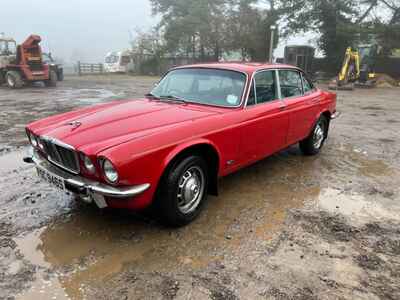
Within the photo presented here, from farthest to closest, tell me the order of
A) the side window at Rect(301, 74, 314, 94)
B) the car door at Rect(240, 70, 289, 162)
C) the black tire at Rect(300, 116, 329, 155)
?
the black tire at Rect(300, 116, 329, 155) < the side window at Rect(301, 74, 314, 94) < the car door at Rect(240, 70, 289, 162)

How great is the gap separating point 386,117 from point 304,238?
845 cm

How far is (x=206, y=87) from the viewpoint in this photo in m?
4.17

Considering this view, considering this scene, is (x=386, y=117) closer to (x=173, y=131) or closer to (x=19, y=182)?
(x=173, y=131)

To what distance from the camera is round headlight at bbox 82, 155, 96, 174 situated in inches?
111

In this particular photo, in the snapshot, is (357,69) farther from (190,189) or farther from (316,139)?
(190,189)

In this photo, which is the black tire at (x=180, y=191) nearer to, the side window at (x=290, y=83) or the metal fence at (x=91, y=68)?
the side window at (x=290, y=83)

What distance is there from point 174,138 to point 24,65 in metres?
16.7

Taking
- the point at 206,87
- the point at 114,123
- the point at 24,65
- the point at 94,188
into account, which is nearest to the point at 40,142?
the point at 114,123

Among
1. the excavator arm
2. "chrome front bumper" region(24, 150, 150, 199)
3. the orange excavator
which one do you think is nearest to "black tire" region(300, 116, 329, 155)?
"chrome front bumper" region(24, 150, 150, 199)

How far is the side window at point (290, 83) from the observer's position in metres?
4.80

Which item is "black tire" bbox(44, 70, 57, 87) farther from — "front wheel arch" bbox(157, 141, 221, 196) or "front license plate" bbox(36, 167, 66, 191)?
"front wheel arch" bbox(157, 141, 221, 196)

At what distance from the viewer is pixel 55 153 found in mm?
3191

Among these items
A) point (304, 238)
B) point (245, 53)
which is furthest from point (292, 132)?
point (245, 53)

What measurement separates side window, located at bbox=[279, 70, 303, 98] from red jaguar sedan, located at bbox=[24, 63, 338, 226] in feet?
0.09
